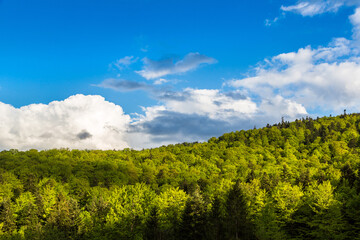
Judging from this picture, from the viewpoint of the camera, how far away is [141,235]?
6781 cm

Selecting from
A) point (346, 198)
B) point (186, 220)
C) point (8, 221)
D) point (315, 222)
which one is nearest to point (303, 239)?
point (315, 222)

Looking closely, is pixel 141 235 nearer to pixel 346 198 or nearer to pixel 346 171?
pixel 346 198

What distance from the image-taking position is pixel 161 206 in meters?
75.7

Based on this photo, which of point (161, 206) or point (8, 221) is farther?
point (8, 221)

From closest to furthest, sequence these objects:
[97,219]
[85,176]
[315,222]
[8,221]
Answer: [315,222]
[97,219]
[8,221]
[85,176]

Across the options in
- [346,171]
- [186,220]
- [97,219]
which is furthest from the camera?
[346,171]

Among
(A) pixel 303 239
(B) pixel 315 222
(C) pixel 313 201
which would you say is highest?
(C) pixel 313 201

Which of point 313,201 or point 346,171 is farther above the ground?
point 346,171

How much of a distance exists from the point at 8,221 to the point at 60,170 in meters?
71.1

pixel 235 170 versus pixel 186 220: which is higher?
pixel 235 170

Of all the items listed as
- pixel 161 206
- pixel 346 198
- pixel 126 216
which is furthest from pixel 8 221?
pixel 346 198

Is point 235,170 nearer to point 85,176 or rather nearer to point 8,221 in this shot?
point 85,176

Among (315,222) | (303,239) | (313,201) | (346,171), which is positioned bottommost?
(303,239)

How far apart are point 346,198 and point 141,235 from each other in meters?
53.1
